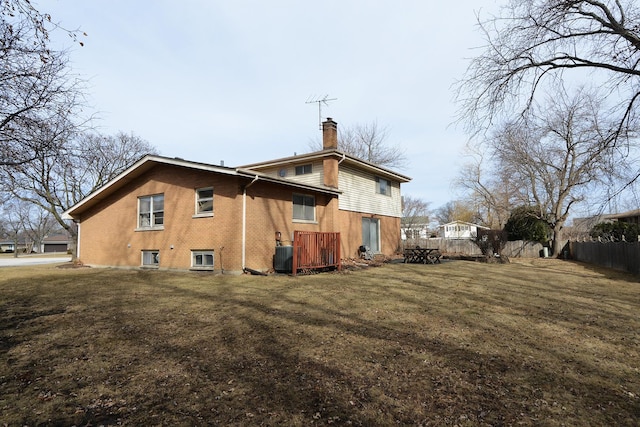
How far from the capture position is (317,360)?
425 cm

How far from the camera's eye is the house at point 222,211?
12.4 m

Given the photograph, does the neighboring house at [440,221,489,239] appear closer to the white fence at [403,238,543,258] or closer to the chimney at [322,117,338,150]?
the white fence at [403,238,543,258]

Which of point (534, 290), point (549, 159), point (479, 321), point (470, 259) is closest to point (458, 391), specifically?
point (479, 321)

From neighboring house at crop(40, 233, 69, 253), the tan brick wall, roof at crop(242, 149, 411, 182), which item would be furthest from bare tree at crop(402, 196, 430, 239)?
neighboring house at crop(40, 233, 69, 253)

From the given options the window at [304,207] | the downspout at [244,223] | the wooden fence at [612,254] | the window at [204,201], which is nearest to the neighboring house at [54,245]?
the window at [204,201]

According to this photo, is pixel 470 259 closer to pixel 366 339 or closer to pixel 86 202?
pixel 366 339

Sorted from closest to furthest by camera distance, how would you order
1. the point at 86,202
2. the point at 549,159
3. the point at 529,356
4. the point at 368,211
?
1. the point at 529,356
2. the point at 86,202
3. the point at 368,211
4. the point at 549,159

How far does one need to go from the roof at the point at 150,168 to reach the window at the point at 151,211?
1.21m

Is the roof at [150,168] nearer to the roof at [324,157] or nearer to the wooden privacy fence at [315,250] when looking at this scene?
the roof at [324,157]

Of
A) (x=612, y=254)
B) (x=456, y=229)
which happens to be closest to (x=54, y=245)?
(x=456, y=229)

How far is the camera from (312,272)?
1269 cm

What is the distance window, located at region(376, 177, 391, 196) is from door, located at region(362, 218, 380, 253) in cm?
188

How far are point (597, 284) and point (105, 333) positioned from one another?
534 inches

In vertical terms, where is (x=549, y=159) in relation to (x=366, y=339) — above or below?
above
